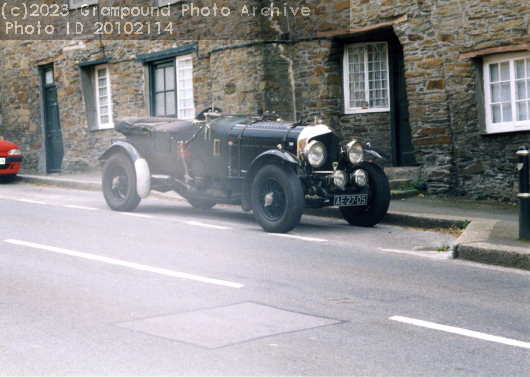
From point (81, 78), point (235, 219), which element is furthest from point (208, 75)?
point (235, 219)

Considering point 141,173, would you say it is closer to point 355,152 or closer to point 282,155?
point 282,155

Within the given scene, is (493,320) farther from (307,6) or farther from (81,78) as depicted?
(81,78)

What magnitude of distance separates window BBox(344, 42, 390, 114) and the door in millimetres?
161

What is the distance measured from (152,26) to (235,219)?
8.87 m

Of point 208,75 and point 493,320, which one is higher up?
point 208,75

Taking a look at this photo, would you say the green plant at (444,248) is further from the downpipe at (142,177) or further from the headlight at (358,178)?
the downpipe at (142,177)

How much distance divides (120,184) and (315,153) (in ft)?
12.2

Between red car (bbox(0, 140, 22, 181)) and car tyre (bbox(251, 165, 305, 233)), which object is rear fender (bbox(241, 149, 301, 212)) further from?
red car (bbox(0, 140, 22, 181))

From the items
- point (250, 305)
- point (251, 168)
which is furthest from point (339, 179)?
point (250, 305)

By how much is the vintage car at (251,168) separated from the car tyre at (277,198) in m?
0.01

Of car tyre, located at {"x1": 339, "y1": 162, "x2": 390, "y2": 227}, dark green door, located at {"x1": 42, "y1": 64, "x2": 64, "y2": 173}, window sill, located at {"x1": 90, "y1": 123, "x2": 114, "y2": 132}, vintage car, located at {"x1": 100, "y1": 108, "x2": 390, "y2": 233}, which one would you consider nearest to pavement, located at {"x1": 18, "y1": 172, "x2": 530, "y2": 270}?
car tyre, located at {"x1": 339, "y1": 162, "x2": 390, "y2": 227}

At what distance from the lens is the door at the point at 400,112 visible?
49.3ft

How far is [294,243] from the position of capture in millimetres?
9039

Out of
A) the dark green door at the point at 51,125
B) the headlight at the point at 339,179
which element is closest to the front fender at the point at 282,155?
the headlight at the point at 339,179
